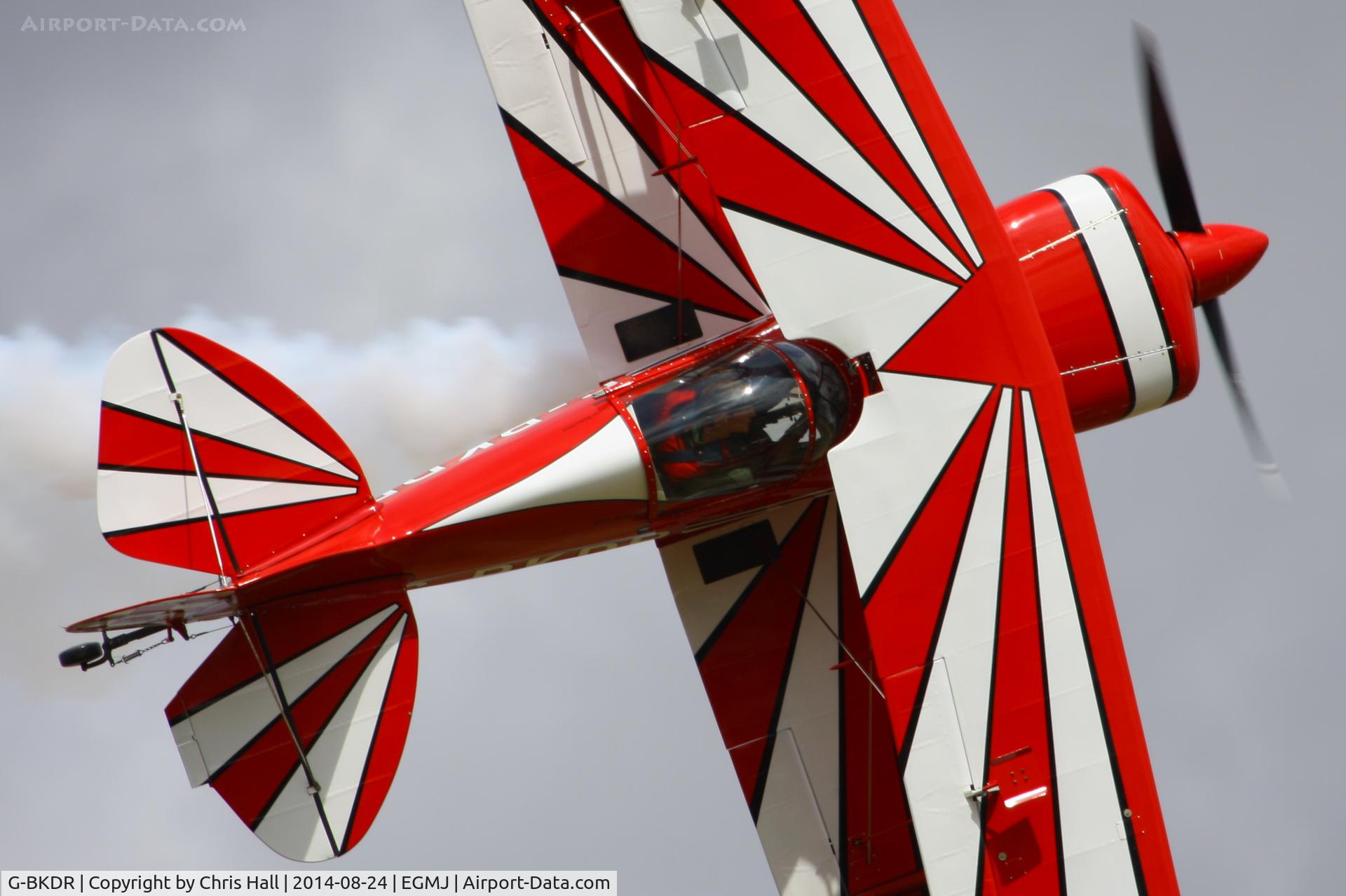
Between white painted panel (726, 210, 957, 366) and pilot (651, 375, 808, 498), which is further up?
white painted panel (726, 210, 957, 366)

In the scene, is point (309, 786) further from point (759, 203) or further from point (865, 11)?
point (865, 11)

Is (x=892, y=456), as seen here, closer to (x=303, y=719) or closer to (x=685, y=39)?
(x=685, y=39)

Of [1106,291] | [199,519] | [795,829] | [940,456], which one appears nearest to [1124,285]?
[1106,291]

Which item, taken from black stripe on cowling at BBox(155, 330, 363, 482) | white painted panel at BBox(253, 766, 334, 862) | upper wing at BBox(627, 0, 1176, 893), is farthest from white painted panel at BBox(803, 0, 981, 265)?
white painted panel at BBox(253, 766, 334, 862)

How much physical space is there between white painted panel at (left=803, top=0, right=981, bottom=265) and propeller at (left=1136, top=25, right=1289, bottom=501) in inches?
76.7

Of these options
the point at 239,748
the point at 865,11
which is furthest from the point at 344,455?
the point at 865,11

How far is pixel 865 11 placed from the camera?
7.75 metres

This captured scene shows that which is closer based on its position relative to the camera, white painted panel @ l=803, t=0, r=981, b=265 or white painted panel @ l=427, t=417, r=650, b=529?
white painted panel @ l=427, t=417, r=650, b=529

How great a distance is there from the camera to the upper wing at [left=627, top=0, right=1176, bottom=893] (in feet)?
24.9

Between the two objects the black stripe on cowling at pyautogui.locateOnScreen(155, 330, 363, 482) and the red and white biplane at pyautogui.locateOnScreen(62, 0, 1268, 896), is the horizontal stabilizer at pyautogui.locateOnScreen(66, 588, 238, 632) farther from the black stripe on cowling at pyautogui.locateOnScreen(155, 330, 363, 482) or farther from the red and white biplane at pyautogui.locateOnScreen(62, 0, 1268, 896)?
the black stripe on cowling at pyautogui.locateOnScreen(155, 330, 363, 482)

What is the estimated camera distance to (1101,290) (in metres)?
8.32

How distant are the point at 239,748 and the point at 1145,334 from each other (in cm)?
629

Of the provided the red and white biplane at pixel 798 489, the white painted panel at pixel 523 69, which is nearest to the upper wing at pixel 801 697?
the red and white biplane at pixel 798 489

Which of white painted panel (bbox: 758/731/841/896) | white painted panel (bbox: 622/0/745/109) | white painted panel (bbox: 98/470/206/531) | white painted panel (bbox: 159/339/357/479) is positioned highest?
white painted panel (bbox: 622/0/745/109)
